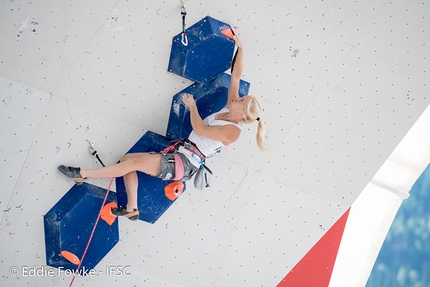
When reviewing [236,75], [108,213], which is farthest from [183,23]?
[108,213]

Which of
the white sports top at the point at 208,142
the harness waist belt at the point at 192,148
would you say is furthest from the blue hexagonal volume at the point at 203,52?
the harness waist belt at the point at 192,148

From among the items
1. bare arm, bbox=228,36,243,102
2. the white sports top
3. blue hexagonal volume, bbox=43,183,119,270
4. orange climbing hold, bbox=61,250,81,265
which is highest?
bare arm, bbox=228,36,243,102

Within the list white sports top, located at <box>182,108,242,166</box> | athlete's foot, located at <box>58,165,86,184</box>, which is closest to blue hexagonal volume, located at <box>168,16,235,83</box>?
white sports top, located at <box>182,108,242,166</box>

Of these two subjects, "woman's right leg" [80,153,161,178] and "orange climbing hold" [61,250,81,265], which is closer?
"woman's right leg" [80,153,161,178]

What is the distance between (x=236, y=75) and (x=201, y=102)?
30 centimetres

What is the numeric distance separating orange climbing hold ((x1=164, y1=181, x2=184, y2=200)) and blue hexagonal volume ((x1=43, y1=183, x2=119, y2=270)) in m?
0.37

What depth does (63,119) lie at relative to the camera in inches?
117

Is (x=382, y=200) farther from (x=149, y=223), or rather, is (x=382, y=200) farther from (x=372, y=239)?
(x=149, y=223)

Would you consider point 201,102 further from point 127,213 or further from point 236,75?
point 127,213

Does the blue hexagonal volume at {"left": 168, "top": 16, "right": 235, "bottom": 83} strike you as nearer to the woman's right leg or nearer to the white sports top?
the white sports top

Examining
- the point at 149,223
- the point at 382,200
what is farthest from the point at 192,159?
the point at 382,200

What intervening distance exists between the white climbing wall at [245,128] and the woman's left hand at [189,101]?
22 cm

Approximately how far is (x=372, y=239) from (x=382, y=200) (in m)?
0.31

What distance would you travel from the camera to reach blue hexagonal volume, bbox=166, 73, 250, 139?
2.96 metres
